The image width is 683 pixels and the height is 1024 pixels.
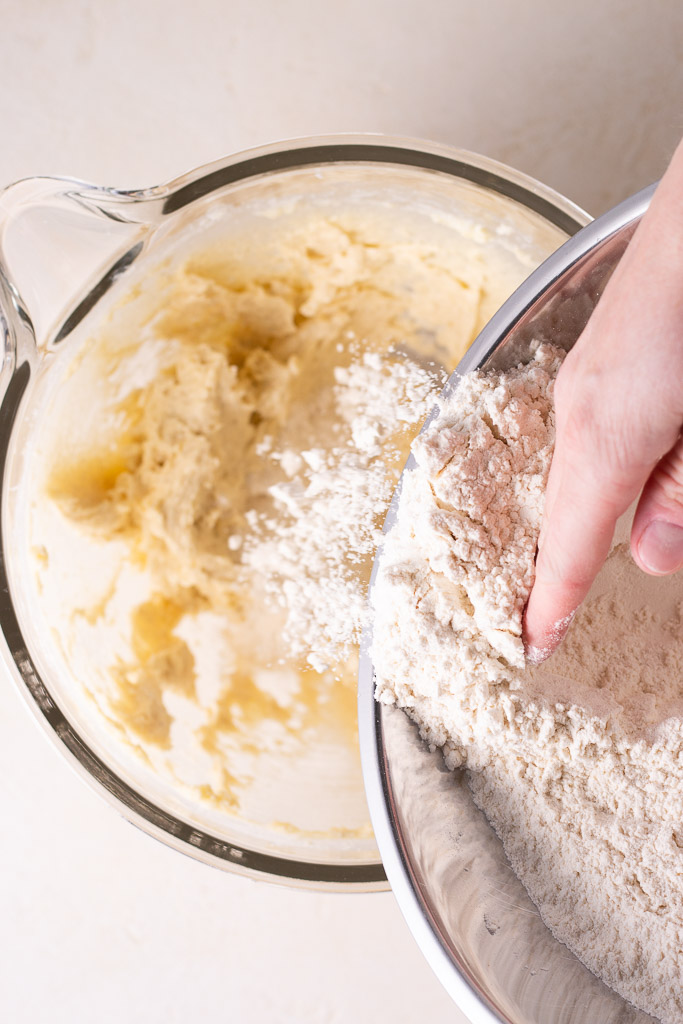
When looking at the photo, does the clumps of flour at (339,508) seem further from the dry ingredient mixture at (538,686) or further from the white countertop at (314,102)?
the white countertop at (314,102)

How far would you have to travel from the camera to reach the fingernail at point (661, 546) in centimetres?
46

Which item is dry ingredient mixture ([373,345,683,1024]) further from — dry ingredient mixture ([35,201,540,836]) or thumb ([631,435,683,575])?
dry ingredient mixture ([35,201,540,836])

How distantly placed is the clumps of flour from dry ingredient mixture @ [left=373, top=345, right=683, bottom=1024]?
0.45 feet

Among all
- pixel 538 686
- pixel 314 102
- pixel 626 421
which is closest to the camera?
pixel 626 421

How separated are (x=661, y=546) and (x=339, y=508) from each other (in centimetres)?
33

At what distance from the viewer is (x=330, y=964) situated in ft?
2.84

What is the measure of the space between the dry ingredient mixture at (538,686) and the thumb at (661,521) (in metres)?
0.07

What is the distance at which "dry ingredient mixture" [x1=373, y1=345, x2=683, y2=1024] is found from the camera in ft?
1.61

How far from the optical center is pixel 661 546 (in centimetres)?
46

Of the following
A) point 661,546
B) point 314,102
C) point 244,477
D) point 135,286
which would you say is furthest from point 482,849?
point 314,102

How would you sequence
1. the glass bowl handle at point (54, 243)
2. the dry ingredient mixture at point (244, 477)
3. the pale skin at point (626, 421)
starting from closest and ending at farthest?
1. the pale skin at point (626, 421)
2. the glass bowl handle at point (54, 243)
3. the dry ingredient mixture at point (244, 477)

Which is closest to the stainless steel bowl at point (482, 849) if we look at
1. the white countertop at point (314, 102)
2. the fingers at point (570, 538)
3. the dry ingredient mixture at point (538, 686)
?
the dry ingredient mixture at point (538, 686)

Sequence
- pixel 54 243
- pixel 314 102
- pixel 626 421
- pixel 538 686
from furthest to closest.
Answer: pixel 314 102 < pixel 54 243 < pixel 538 686 < pixel 626 421

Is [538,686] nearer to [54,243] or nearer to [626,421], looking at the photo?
[626,421]
